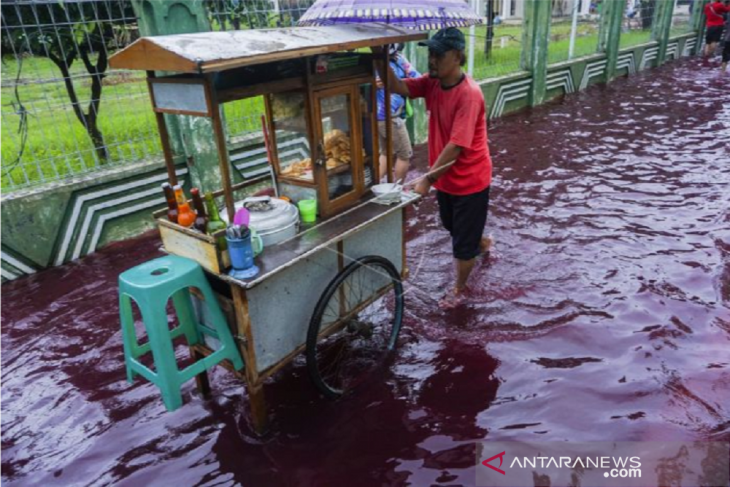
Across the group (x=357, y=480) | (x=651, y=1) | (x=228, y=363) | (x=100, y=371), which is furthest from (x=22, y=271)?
(x=651, y=1)

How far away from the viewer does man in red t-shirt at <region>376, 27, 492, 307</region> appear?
307 cm

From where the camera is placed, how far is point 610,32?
12.0 meters

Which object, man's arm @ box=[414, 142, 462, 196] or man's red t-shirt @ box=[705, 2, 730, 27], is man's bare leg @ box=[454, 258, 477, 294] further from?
man's red t-shirt @ box=[705, 2, 730, 27]

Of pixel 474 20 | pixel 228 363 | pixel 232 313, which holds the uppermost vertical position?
pixel 474 20

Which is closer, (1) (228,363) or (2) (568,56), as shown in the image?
(1) (228,363)

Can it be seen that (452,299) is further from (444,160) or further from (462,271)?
(444,160)

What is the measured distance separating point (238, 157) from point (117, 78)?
4.58 ft

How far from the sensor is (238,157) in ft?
18.6

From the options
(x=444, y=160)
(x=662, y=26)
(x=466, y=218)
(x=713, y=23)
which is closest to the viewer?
(x=444, y=160)

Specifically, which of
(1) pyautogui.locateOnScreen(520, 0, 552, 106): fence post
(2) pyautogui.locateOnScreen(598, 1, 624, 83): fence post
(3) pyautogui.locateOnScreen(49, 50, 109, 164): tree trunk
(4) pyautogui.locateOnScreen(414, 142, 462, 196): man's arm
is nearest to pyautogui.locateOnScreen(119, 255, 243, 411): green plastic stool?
(4) pyautogui.locateOnScreen(414, 142, 462, 196): man's arm

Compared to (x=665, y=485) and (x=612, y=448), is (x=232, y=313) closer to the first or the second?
(x=612, y=448)

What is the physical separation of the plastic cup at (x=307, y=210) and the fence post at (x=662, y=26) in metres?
15.4

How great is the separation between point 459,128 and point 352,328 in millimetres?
1425

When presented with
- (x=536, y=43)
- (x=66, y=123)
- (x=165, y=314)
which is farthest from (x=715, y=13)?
(x=165, y=314)
